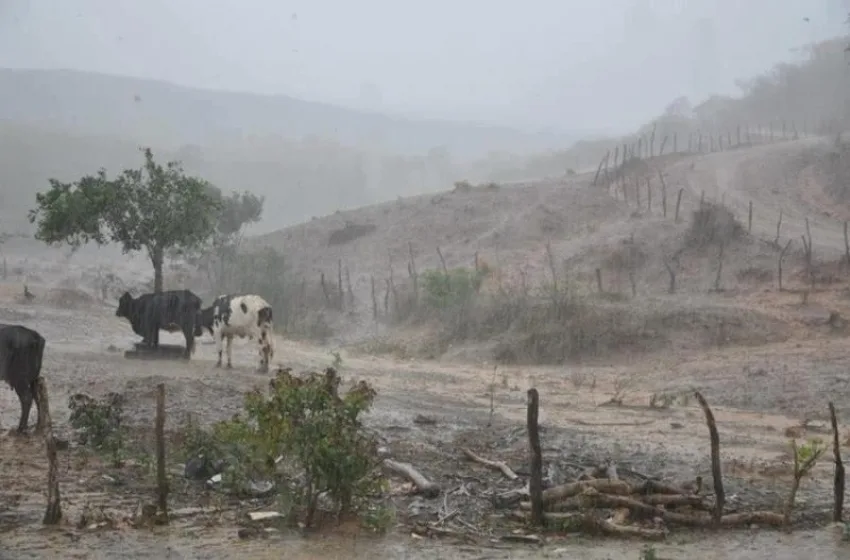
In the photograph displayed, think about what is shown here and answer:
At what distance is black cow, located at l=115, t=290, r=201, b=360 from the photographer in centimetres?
2114

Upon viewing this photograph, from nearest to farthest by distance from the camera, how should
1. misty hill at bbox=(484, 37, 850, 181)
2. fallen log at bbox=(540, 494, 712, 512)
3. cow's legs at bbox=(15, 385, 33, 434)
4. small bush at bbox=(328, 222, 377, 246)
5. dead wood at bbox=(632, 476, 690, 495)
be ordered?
fallen log at bbox=(540, 494, 712, 512), dead wood at bbox=(632, 476, 690, 495), cow's legs at bbox=(15, 385, 33, 434), small bush at bbox=(328, 222, 377, 246), misty hill at bbox=(484, 37, 850, 181)

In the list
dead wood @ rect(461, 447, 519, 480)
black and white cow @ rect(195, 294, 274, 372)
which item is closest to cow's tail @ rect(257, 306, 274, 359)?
black and white cow @ rect(195, 294, 274, 372)

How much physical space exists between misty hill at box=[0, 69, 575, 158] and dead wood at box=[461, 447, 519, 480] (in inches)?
5616

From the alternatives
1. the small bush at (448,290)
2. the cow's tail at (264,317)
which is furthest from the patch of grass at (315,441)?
the small bush at (448,290)

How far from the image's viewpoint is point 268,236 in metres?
52.9

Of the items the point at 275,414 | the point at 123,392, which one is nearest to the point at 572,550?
the point at 275,414

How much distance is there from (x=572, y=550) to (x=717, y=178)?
43643 mm

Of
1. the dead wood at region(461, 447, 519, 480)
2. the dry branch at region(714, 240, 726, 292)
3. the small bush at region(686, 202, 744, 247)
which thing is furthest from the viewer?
the small bush at region(686, 202, 744, 247)

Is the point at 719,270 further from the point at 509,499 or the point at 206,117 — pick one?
the point at 206,117

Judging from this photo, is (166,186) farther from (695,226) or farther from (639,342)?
(695,226)

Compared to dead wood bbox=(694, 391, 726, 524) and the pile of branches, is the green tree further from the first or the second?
dead wood bbox=(694, 391, 726, 524)

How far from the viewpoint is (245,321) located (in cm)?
2034

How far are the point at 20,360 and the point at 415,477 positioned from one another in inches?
243

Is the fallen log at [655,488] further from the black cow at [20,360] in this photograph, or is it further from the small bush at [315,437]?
the black cow at [20,360]
